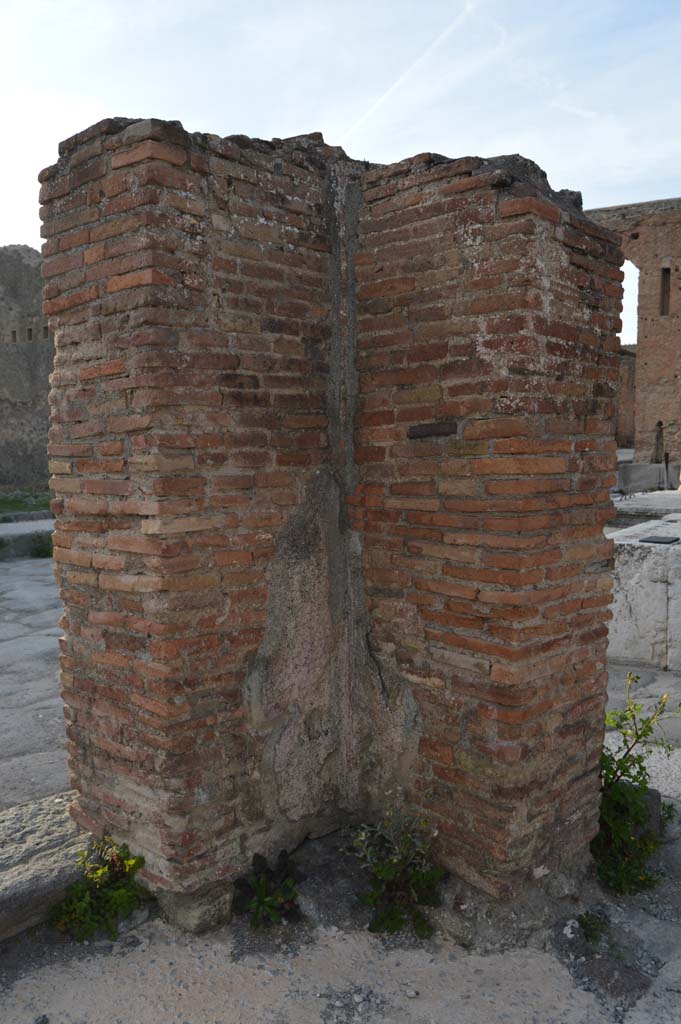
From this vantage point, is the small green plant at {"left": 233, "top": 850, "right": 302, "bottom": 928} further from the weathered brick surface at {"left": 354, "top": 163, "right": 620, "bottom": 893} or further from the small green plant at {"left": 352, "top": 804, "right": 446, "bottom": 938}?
the weathered brick surface at {"left": 354, "top": 163, "right": 620, "bottom": 893}

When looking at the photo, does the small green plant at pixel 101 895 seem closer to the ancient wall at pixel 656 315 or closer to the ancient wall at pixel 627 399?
the ancient wall at pixel 656 315

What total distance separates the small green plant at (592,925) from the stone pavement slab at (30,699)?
2100mm

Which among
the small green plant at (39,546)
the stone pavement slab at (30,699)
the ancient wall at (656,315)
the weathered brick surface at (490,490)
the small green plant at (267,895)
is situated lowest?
the small green plant at (267,895)

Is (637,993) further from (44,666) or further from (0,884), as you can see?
(44,666)

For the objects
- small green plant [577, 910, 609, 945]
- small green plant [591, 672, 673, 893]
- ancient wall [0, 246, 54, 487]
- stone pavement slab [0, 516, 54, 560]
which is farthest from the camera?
ancient wall [0, 246, 54, 487]

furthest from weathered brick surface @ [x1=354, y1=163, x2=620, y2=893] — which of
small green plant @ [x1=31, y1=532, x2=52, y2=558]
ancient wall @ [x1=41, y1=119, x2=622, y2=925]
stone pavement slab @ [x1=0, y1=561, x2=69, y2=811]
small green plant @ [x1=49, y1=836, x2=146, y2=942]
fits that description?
small green plant @ [x1=31, y1=532, x2=52, y2=558]

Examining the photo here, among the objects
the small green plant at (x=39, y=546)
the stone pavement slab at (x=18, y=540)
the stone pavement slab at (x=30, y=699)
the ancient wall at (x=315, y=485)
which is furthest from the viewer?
the small green plant at (x=39, y=546)

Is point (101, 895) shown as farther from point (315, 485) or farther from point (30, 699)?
point (30, 699)

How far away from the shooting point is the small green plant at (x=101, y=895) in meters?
2.39

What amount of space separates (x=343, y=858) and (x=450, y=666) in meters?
0.84

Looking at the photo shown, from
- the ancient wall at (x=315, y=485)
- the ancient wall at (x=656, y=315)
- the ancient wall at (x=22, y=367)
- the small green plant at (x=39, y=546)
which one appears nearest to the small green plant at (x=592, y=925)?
the ancient wall at (x=315, y=485)

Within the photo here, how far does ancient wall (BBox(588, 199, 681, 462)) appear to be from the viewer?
55.3 feet

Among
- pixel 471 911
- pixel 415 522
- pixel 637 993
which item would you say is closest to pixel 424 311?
pixel 415 522

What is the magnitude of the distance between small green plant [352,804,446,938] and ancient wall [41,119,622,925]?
0.09 metres
